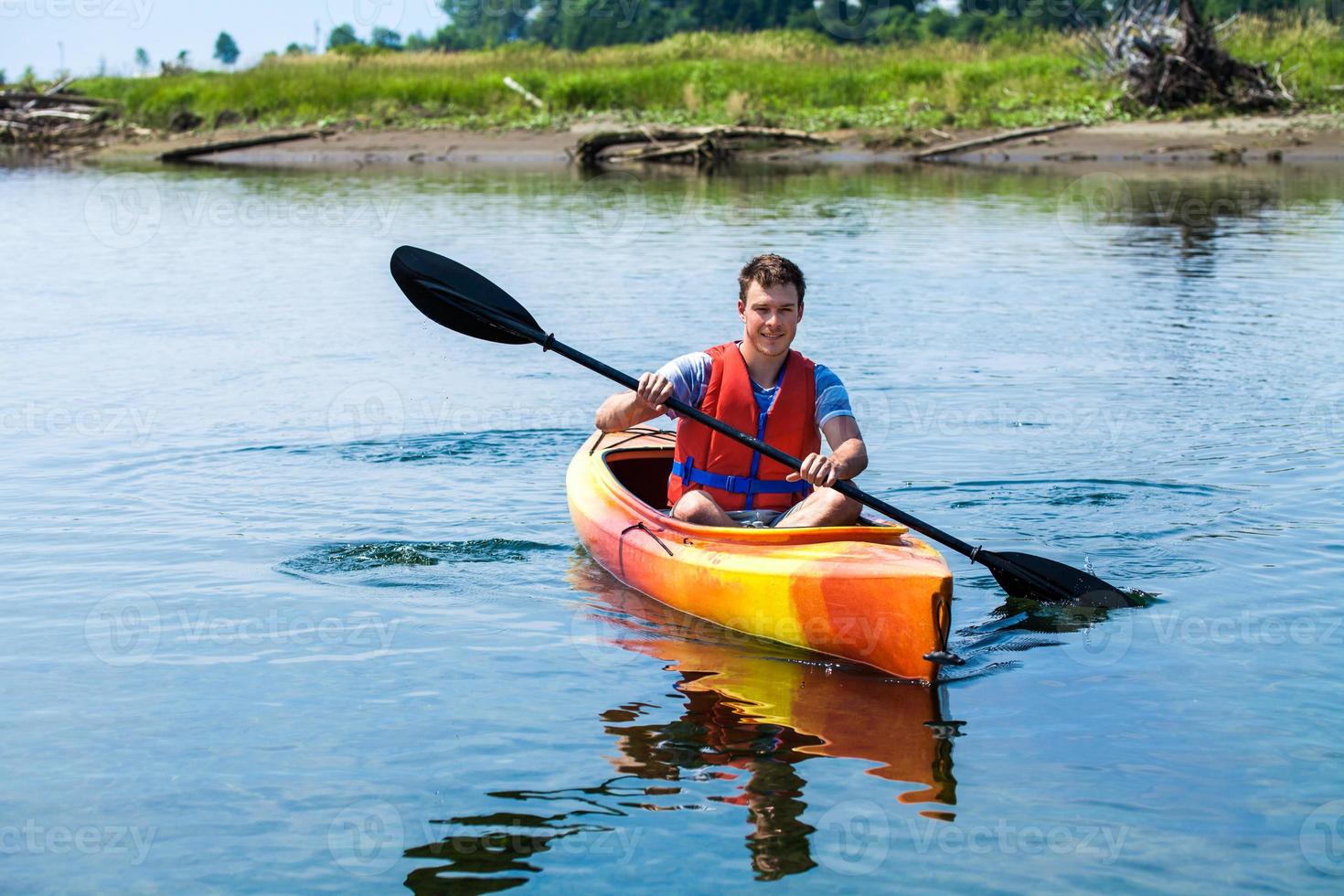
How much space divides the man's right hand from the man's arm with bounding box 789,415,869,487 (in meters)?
0.54

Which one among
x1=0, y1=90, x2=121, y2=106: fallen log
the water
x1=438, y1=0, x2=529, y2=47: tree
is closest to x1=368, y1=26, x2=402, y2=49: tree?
x1=438, y1=0, x2=529, y2=47: tree

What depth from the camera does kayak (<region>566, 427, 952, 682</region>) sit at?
4.76 m

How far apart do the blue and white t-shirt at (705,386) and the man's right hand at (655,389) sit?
11cm

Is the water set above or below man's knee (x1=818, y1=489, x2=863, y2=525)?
below

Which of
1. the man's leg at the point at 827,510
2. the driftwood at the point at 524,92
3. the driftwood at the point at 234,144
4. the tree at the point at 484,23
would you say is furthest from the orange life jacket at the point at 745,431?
the tree at the point at 484,23

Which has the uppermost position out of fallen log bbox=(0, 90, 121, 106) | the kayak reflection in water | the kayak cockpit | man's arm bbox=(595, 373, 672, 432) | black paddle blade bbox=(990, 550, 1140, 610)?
fallen log bbox=(0, 90, 121, 106)

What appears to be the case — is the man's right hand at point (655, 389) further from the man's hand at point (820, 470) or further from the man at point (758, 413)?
the man's hand at point (820, 470)

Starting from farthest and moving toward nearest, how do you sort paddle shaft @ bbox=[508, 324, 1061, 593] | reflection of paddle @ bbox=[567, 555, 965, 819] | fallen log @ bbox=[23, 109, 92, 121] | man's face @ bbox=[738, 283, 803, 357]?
fallen log @ bbox=[23, 109, 92, 121]
man's face @ bbox=[738, 283, 803, 357]
paddle shaft @ bbox=[508, 324, 1061, 593]
reflection of paddle @ bbox=[567, 555, 965, 819]

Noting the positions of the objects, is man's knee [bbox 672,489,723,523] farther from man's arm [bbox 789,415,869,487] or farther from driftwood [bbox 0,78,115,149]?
driftwood [bbox 0,78,115,149]

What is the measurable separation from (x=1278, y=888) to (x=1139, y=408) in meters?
5.49

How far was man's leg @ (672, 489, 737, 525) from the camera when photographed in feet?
18.1

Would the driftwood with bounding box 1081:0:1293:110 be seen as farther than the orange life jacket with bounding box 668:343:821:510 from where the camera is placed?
Yes

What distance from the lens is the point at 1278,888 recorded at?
3486mm

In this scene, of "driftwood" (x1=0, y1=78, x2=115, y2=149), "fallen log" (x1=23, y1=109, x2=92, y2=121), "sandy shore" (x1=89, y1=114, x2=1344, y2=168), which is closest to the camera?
"sandy shore" (x1=89, y1=114, x2=1344, y2=168)
